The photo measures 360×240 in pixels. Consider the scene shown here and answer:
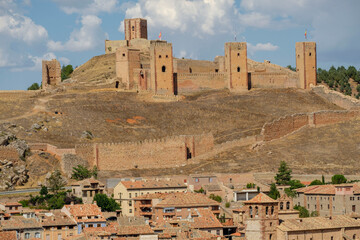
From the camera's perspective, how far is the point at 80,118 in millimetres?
108688

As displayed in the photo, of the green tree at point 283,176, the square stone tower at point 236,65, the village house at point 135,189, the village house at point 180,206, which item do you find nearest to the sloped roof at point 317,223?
the village house at point 180,206

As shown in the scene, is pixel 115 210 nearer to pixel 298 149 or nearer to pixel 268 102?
pixel 298 149

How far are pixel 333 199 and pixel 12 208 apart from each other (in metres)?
23.9

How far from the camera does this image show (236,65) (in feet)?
406

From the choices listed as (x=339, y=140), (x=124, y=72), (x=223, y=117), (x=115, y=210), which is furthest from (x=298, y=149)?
(x=124, y=72)

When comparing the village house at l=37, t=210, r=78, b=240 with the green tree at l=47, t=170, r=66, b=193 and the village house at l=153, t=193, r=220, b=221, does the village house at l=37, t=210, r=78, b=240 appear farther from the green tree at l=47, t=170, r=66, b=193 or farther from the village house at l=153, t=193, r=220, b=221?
the green tree at l=47, t=170, r=66, b=193

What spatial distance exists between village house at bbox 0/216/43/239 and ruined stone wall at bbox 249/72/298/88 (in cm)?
5786

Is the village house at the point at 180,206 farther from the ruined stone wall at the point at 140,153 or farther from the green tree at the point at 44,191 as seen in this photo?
the ruined stone wall at the point at 140,153

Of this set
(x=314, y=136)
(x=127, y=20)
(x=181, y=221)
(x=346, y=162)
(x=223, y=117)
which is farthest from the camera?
(x=127, y=20)

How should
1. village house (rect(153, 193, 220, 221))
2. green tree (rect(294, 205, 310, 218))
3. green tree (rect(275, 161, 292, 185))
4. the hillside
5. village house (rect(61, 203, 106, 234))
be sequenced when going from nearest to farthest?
village house (rect(61, 203, 106, 234))
village house (rect(153, 193, 220, 221))
green tree (rect(294, 205, 310, 218))
green tree (rect(275, 161, 292, 185))
the hillside

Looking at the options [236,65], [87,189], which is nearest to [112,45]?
[236,65]

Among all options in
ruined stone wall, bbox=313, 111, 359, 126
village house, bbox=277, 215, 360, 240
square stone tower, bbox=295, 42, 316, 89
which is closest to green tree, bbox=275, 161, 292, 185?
village house, bbox=277, 215, 360, 240

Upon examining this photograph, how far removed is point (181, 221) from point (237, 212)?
6.05 m

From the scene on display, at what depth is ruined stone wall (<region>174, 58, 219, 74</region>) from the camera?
129m
